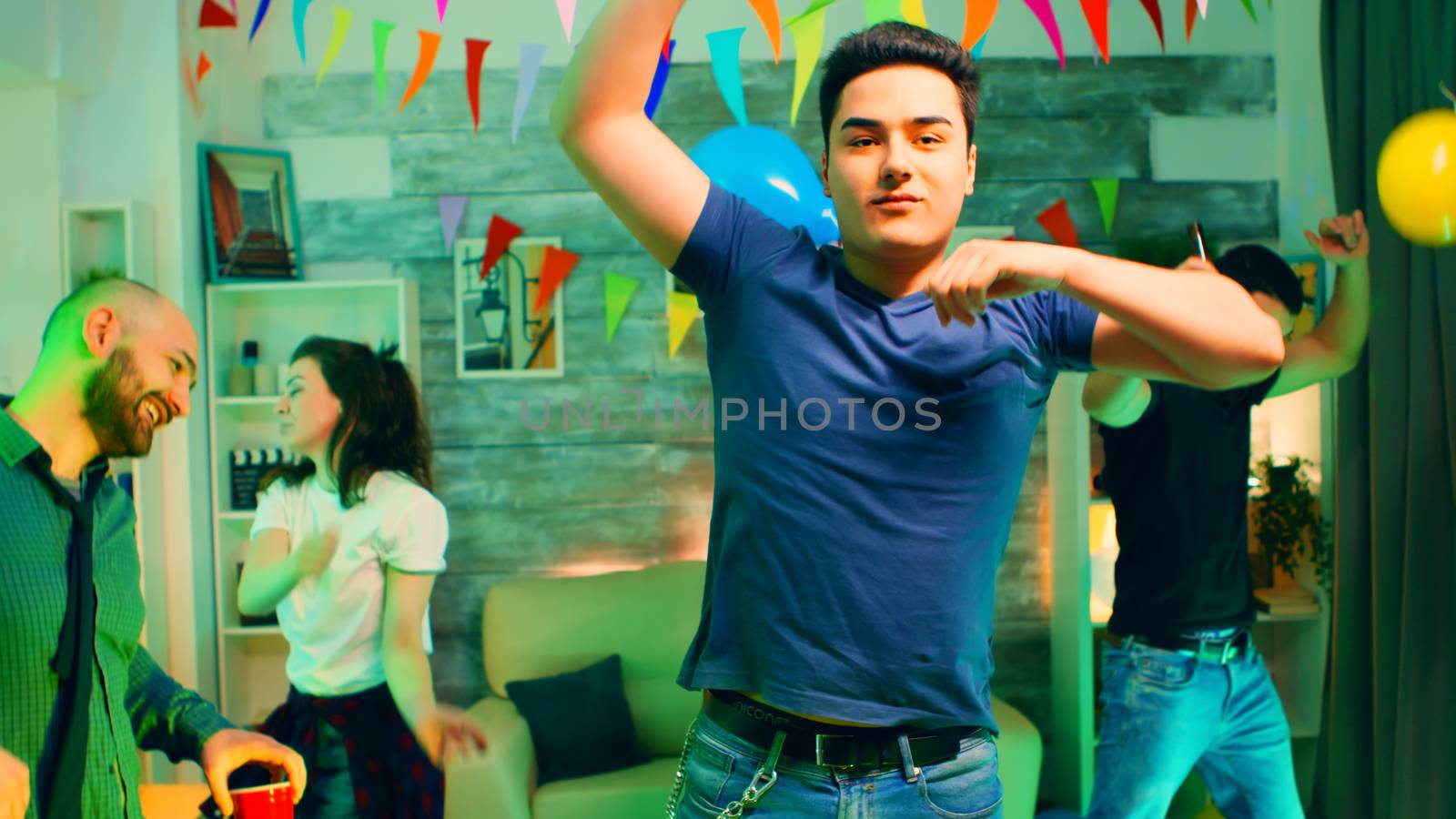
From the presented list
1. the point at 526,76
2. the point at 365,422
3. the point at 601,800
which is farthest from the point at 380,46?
the point at 601,800

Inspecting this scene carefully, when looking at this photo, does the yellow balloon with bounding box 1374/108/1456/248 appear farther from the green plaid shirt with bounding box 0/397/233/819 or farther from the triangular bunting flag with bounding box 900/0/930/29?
the green plaid shirt with bounding box 0/397/233/819

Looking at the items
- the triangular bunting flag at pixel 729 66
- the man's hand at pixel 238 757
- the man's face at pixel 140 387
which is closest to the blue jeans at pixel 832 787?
the man's hand at pixel 238 757

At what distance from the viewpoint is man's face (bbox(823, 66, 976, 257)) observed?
1069mm

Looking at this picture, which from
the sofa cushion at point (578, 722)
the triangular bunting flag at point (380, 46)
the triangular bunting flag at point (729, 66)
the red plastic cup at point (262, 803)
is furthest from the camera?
the triangular bunting flag at point (380, 46)

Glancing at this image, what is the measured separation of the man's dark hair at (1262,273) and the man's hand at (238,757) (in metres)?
2.13

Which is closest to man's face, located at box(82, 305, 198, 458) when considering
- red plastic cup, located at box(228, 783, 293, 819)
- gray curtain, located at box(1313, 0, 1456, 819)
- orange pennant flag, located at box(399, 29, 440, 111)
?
red plastic cup, located at box(228, 783, 293, 819)

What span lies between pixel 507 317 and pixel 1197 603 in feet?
8.07

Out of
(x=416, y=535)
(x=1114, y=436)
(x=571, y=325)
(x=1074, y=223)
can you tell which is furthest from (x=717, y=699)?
(x=1074, y=223)

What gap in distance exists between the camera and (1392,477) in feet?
9.39

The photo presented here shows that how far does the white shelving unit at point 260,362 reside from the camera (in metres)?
3.63

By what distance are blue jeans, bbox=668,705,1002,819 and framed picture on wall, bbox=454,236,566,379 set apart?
110 inches

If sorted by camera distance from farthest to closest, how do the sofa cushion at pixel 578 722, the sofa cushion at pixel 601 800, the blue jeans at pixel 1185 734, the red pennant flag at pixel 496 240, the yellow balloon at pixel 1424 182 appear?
the red pennant flag at pixel 496 240, the sofa cushion at pixel 578 722, the sofa cushion at pixel 601 800, the blue jeans at pixel 1185 734, the yellow balloon at pixel 1424 182

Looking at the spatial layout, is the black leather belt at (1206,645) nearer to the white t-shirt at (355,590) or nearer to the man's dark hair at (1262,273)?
the man's dark hair at (1262,273)

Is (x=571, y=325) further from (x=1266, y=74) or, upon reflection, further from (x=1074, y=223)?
(x=1266, y=74)
